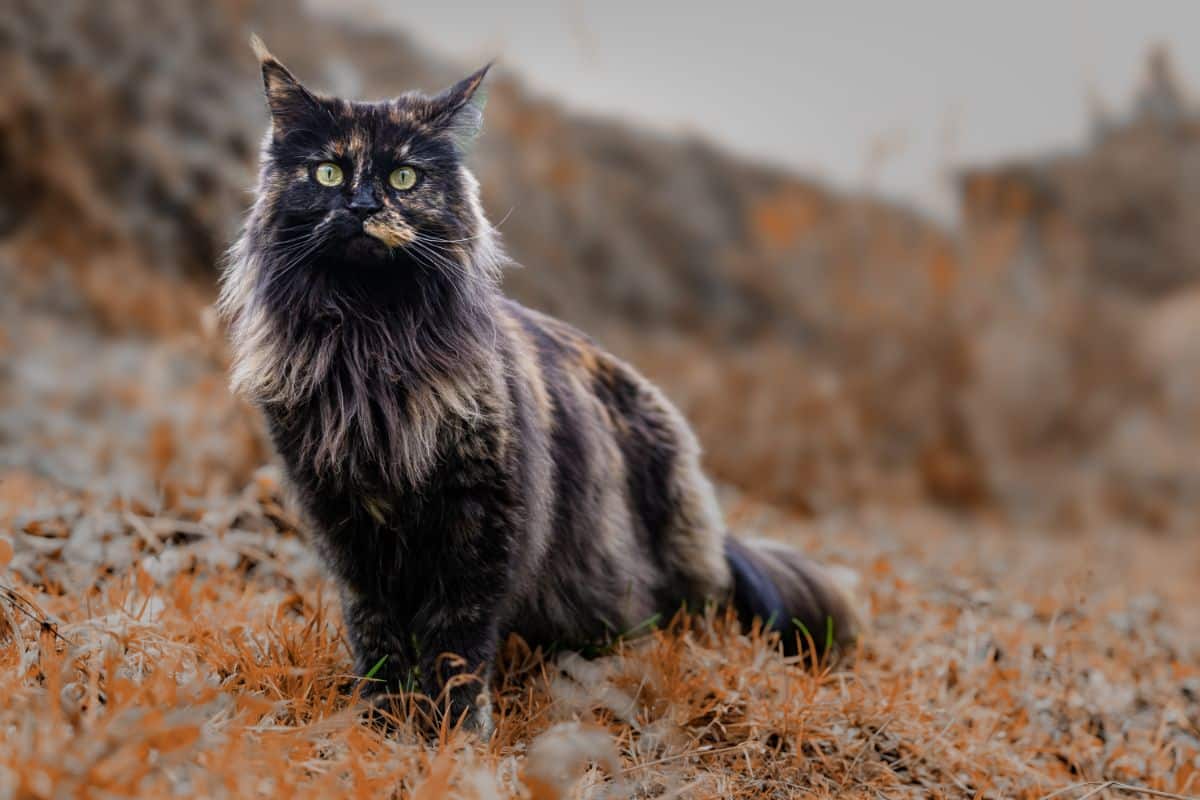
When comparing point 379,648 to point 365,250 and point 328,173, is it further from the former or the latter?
point 328,173

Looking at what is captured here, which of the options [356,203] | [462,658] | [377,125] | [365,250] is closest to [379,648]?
[462,658]

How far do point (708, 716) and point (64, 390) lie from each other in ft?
21.2

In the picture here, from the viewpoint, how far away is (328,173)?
7.71 feet

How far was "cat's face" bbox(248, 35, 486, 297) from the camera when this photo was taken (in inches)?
89.4

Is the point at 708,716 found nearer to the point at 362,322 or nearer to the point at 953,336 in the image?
the point at 362,322

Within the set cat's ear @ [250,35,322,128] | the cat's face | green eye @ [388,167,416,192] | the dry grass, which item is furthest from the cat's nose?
the dry grass

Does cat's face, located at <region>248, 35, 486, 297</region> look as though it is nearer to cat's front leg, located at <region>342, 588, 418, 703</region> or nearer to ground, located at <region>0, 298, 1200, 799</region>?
cat's front leg, located at <region>342, 588, 418, 703</region>

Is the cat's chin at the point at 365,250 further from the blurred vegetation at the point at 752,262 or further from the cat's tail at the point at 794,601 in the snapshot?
the blurred vegetation at the point at 752,262

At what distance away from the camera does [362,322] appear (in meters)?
2.35

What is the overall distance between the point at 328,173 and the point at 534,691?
150cm

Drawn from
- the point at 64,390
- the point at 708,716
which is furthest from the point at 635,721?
the point at 64,390

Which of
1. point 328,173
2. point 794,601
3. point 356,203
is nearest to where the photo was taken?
point 356,203

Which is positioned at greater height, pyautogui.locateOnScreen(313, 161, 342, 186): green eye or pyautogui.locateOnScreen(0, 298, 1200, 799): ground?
pyautogui.locateOnScreen(313, 161, 342, 186): green eye

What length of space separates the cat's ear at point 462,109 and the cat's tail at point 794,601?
1680mm
